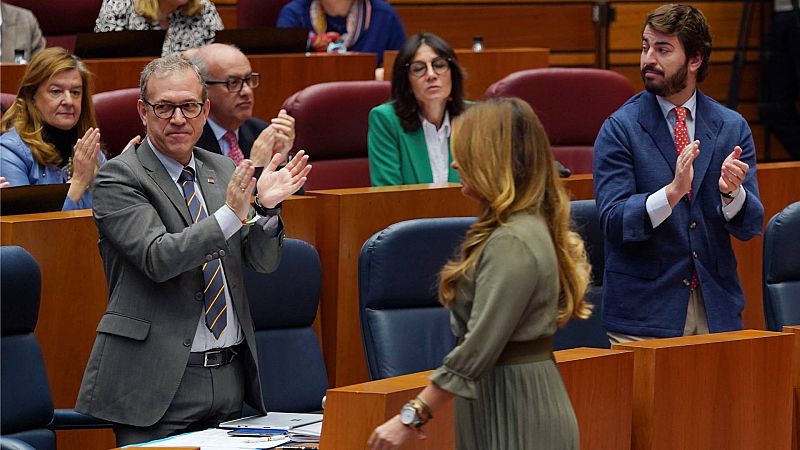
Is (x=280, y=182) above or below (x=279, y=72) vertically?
below

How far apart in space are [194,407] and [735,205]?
0.84 metres

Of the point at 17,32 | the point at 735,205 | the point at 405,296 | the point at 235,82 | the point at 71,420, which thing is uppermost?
the point at 17,32

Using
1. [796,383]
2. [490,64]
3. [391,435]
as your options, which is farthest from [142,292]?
[490,64]

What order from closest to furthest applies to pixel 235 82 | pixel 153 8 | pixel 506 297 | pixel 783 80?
pixel 506 297
pixel 235 82
pixel 153 8
pixel 783 80

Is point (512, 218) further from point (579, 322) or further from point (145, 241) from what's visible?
point (579, 322)

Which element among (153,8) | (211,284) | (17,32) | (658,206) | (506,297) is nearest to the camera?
(506,297)

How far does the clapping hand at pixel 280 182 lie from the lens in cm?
171

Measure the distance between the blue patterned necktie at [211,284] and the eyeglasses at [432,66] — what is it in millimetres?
1004

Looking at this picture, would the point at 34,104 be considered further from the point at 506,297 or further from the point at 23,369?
the point at 506,297

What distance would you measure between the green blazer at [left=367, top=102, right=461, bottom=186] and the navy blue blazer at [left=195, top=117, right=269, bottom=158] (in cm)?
25

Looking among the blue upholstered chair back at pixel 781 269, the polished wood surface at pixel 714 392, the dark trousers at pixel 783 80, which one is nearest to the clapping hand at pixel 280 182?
the polished wood surface at pixel 714 392

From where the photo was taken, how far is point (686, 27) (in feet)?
6.48

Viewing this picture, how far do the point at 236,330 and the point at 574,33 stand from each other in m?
2.99

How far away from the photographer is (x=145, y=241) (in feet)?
5.25
